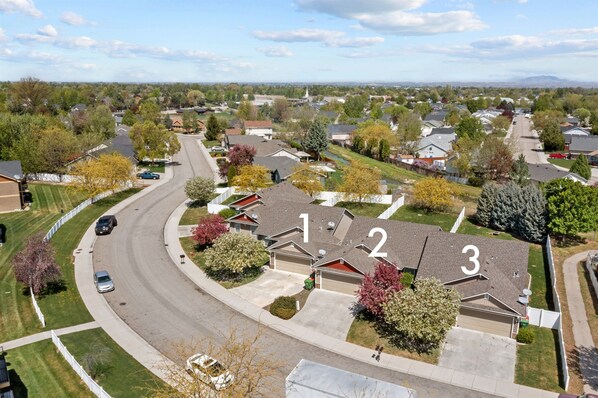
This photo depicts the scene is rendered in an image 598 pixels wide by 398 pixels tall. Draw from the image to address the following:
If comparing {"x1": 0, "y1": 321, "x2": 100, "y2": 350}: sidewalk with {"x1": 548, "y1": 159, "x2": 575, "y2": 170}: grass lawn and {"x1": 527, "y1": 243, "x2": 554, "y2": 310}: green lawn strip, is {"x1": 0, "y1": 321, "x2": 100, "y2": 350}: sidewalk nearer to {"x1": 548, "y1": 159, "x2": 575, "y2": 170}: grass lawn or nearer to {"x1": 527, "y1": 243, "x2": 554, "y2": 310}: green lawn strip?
{"x1": 527, "y1": 243, "x2": 554, "y2": 310}: green lawn strip

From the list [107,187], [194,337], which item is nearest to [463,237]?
[194,337]

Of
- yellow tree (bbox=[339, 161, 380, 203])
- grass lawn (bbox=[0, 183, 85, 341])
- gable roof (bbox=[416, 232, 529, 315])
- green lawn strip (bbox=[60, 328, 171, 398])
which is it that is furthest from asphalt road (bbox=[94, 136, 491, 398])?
yellow tree (bbox=[339, 161, 380, 203])

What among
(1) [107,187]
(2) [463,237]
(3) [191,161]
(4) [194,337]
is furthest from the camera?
(3) [191,161]

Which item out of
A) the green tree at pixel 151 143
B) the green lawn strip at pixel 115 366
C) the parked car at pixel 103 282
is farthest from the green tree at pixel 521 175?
the green tree at pixel 151 143

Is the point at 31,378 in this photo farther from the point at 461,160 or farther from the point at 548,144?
the point at 548,144

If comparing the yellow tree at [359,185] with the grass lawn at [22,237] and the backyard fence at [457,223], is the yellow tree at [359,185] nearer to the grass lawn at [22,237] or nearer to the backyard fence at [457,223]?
the backyard fence at [457,223]

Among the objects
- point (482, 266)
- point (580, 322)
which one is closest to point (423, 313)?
point (482, 266)

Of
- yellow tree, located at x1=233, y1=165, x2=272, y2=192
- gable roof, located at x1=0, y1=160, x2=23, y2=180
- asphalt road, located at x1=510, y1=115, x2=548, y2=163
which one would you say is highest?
gable roof, located at x1=0, y1=160, x2=23, y2=180
